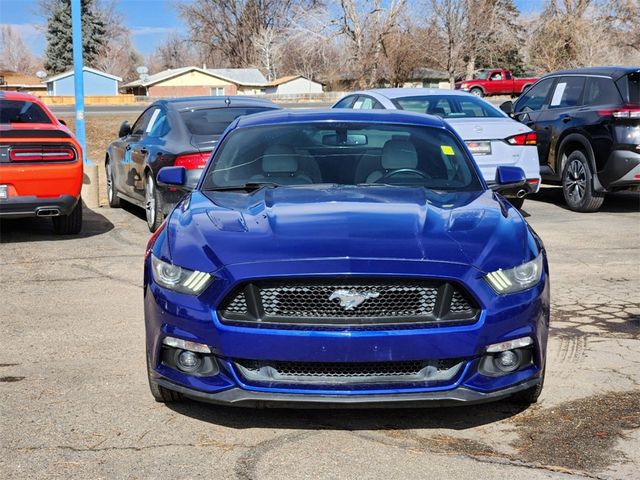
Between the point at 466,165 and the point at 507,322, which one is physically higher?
the point at 466,165

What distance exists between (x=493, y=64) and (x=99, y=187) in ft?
199

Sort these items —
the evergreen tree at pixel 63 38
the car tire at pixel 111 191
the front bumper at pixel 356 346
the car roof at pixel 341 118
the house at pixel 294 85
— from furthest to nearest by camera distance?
the evergreen tree at pixel 63 38, the house at pixel 294 85, the car tire at pixel 111 191, the car roof at pixel 341 118, the front bumper at pixel 356 346

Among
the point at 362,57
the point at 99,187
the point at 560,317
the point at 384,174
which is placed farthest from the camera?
the point at 362,57

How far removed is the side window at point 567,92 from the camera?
12578mm

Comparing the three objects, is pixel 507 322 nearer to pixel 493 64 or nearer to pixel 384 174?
pixel 384 174

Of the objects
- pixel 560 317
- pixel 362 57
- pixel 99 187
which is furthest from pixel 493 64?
pixel 560 317

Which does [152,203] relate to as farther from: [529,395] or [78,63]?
[529,395]

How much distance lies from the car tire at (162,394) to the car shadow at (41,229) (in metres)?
6.26

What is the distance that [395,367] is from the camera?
4152mm

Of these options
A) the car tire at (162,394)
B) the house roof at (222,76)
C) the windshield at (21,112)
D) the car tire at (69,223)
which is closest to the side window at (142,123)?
the windshield at (21,112)

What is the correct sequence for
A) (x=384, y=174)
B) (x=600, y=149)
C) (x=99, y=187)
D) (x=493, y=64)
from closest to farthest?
(x=384, y=174), (x=600, y=149), (x=99, y=187), (x=493, y=64)

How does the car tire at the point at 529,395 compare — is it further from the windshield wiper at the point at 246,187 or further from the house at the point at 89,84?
the house at the point at 89,84

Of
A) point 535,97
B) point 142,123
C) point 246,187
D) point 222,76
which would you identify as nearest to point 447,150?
point 246,187

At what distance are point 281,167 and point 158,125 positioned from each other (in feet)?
18.2
